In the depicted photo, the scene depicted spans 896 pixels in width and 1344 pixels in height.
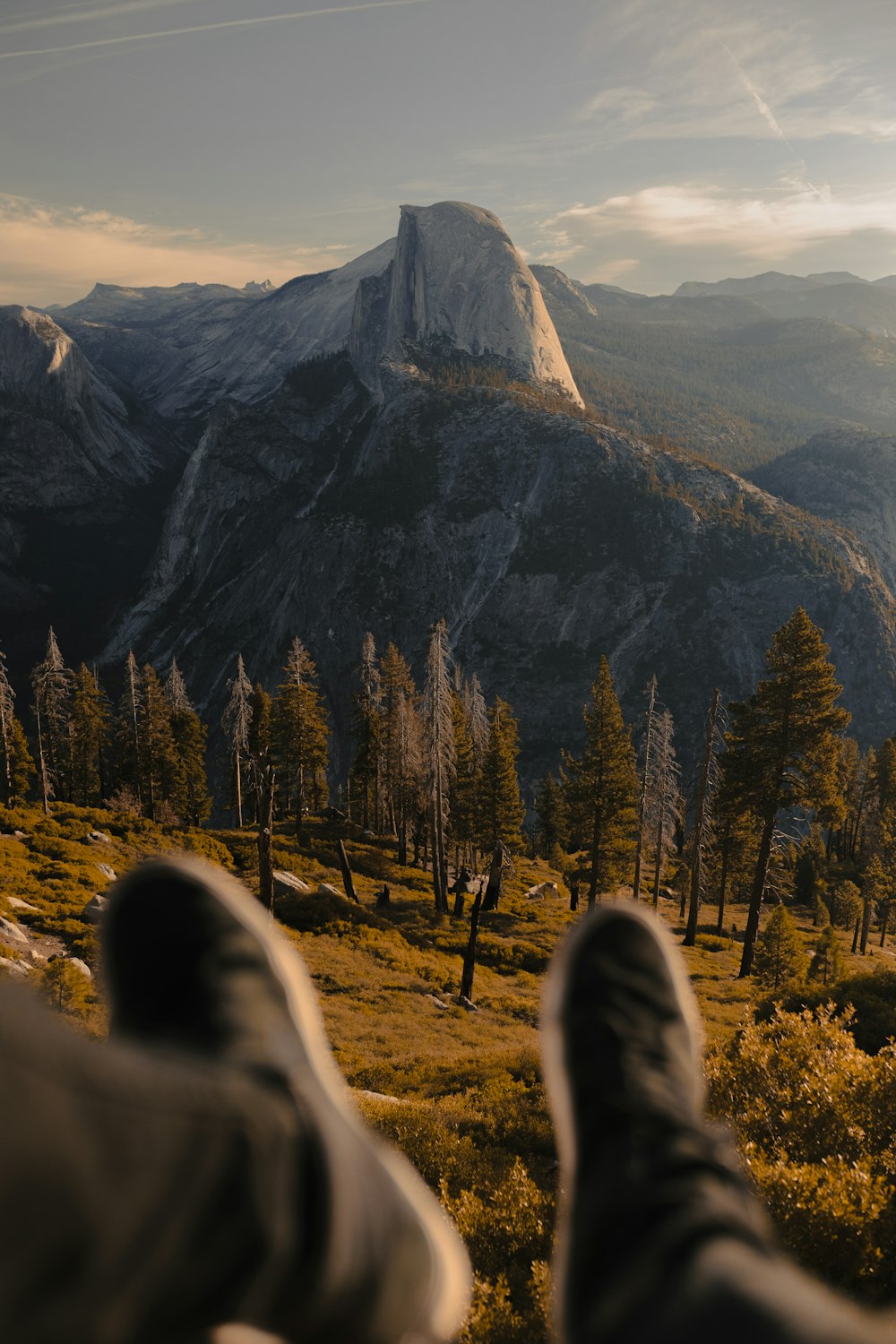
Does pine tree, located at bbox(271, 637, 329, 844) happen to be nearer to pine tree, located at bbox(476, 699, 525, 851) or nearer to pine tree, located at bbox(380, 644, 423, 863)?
pine tree, located at bbox(380, 644, 423, 863)

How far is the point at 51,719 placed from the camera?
5275cm

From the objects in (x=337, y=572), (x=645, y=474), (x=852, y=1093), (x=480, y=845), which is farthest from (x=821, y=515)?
(x=852, y=1093)

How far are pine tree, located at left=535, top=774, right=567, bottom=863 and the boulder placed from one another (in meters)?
40.0

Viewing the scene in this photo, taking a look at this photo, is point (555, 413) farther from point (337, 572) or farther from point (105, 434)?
point (105, 434)

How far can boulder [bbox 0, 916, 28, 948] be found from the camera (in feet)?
56.5

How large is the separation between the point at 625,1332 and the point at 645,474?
134055 millimetres

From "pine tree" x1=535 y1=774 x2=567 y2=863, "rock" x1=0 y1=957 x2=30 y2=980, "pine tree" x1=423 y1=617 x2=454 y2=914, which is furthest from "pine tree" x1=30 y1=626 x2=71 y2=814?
"pine tree" x1=535 y1=774 x2=567 y2=863

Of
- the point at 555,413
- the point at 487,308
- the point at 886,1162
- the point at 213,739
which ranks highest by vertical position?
the point at 487,308

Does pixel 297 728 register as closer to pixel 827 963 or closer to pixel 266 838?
pixel 266 838

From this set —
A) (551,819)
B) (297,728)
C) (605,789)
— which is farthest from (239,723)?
(605,789)

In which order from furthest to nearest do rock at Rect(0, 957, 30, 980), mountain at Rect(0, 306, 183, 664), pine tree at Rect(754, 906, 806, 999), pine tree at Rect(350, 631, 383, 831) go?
mountain at Rect(0, 306, 183, 664) < pine tree at Rect(350, 631, 383, 831) < pine tree at Rect(754, 906, 806, 999) < rock at Rect(0, 957, 30, 980)

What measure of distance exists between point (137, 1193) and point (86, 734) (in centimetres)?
6039

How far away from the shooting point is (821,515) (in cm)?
17575

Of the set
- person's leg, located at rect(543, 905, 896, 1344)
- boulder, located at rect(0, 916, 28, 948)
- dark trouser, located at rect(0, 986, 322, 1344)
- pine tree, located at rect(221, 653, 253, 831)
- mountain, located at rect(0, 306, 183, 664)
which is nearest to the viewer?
dark trouser, located at rect(0, 986, 322, 1344)
